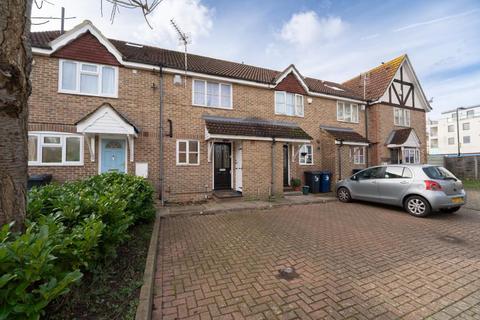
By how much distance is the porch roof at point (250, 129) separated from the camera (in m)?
9.16

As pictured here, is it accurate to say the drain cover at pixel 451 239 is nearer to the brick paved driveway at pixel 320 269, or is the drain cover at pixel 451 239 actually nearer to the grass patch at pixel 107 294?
the brick paved driveway at pixel 320 269

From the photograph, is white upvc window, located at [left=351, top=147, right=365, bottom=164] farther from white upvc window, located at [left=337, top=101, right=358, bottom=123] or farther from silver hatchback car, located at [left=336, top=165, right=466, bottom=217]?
silver hatchback car, located at [left=336, top=165, right=466, bottom=217]

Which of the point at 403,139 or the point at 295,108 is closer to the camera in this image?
the point at 295,108

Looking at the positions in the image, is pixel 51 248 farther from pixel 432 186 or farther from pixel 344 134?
pixel 344 134

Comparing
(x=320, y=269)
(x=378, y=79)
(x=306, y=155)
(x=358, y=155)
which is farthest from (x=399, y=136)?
(x=320, y=269)

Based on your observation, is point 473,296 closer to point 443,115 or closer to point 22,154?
point 22,154

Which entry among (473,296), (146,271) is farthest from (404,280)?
(146,271)

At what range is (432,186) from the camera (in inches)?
259

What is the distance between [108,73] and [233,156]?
21.4 ft

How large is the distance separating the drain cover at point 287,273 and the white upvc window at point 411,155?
1552cm

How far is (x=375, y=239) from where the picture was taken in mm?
4922

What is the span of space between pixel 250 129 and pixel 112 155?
6.08 meters

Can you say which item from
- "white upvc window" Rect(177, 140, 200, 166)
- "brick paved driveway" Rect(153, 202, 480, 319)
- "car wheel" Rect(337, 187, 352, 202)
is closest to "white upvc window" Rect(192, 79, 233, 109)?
"white upvc window" Rect(177, 140, 200, 166)

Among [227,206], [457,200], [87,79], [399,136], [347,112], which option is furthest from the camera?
[399,136]
